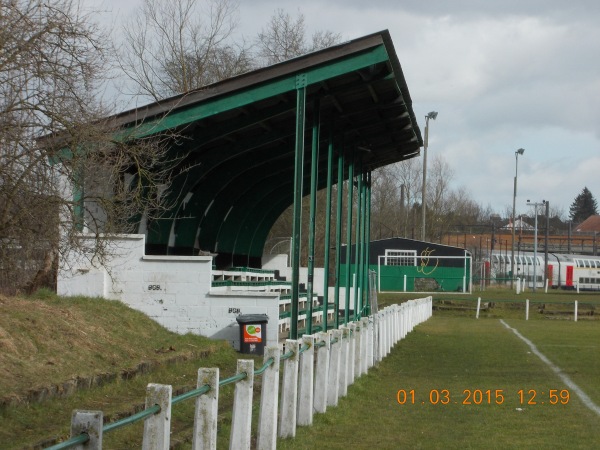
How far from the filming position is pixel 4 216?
12461 millimetres

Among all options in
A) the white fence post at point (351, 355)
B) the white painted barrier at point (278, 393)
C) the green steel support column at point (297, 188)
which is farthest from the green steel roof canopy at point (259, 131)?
the white fence post at point (351, 355)

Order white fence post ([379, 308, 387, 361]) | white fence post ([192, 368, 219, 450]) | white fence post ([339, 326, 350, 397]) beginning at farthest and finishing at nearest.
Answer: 1. white fence post ([379, 308, 387, 361])
2. white fence post ([339, 326, 350, 397])
3. white fence post ([192, 368, 219, 450])

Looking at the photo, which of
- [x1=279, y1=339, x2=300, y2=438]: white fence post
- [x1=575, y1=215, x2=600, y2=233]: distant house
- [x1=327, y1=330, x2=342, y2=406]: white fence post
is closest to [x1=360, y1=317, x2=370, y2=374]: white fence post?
[x1=327, y1=330, x2=342, y2=406]: white fence post

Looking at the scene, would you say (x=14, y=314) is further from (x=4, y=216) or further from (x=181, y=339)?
(x=181, y=339)

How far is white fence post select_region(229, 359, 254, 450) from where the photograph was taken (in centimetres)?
817

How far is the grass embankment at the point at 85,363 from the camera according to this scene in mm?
10531

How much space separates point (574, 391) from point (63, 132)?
8.39 m

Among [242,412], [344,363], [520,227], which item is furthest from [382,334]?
[520,227]

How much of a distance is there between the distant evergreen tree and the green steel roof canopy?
159 metres

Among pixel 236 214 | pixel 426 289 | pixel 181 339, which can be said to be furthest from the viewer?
pixel 426 289

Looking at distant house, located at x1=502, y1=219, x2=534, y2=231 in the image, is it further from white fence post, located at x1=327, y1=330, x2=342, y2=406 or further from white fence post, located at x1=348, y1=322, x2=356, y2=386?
white fence post, located at x1=327, y1=330, x2=342, y2=406

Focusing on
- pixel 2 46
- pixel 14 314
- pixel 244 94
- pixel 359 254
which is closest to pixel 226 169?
pixel 359 254

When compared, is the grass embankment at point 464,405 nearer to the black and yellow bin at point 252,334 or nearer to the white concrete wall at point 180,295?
the black and yellow bin at point 252,334

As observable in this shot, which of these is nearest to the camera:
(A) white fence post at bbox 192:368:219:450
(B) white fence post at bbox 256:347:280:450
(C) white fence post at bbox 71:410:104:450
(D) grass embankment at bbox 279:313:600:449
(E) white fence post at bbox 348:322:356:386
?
→ (C) white fence post at bbox 71:410:104:450
